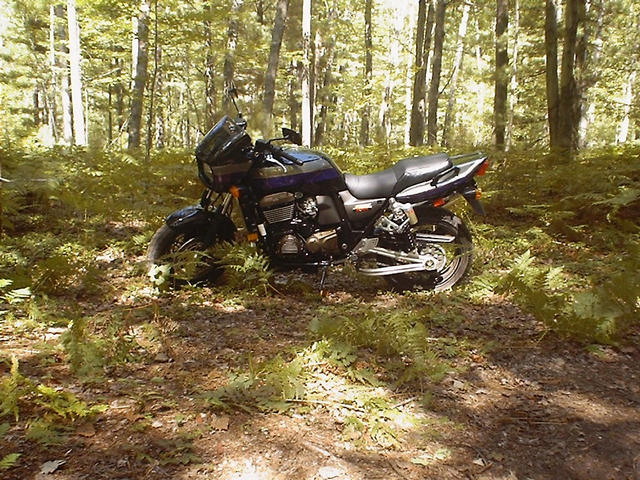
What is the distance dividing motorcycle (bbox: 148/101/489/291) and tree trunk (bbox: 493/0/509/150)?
24.8 ft

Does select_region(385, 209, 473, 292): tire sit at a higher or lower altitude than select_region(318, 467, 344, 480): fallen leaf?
higher

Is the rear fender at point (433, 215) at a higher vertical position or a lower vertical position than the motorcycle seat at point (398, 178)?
lower

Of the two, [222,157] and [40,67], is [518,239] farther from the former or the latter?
[40,67]

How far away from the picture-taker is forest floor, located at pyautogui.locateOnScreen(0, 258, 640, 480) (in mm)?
1957

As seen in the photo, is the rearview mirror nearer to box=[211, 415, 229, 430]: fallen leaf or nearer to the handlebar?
the handlebar

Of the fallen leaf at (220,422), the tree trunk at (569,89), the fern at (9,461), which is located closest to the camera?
the fern at (9,461)

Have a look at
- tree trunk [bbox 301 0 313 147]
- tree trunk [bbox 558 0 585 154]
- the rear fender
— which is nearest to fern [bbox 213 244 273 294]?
the rear fender

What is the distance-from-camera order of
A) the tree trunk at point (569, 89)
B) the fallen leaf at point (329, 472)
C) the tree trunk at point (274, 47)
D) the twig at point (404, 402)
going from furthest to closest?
the tree trunk at point (274, 47) → the tree trunk at point (569, 89) → the twig at point (404, 402) → the fallen leaf at point (329, 472)

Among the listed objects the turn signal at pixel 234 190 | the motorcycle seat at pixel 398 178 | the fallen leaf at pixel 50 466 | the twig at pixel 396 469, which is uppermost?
the motorcycle seat at pixel 398 178

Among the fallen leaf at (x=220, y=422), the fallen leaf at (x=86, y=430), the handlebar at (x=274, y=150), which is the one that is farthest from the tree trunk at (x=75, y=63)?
the fallen leaf at (x=220, y=422)

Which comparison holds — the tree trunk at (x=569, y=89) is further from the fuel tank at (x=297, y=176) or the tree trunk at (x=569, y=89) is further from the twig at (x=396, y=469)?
the twig at (x=396, y=469)

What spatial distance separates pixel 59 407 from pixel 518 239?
5.51 m

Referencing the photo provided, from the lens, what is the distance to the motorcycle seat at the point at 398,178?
171 inches

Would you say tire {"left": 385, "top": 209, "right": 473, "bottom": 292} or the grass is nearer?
the grass
